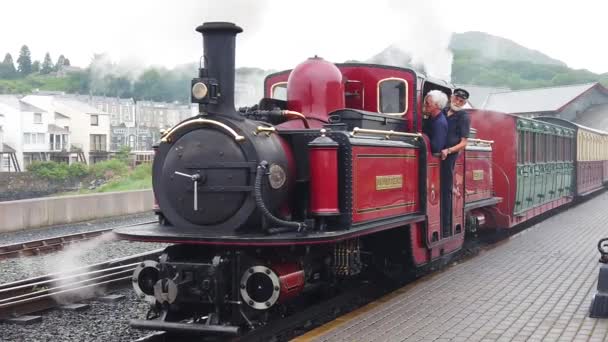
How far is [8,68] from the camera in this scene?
96812mm

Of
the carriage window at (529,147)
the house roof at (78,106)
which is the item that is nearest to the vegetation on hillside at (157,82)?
the house roof at (78,106)

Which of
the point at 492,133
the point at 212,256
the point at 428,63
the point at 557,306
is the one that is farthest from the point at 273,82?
the point at 492,133

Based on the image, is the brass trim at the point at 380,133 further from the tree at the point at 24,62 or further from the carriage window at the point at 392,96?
the tree at the point at 24,62

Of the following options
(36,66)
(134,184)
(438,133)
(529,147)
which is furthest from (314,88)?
(36,66)

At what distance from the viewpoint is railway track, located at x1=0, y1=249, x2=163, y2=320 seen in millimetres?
7570

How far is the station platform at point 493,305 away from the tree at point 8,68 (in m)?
94.0

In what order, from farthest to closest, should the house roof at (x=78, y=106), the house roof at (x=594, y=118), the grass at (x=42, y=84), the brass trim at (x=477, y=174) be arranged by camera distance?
the grass at (x=42, y=84) → the house roof at (x=78, y=106) → the house roof at (x=594, y=118) → the brass trim at (x=477, y=174)

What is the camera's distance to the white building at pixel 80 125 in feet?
190

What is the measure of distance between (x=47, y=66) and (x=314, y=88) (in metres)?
103

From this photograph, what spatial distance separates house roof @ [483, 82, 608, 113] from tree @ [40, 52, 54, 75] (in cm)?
7144

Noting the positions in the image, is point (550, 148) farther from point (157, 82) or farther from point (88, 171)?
point (157, 82)

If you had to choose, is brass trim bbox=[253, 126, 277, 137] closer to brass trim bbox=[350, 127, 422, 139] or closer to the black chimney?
the black chimney

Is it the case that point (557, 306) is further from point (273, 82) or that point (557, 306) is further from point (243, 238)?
point (273, 82)

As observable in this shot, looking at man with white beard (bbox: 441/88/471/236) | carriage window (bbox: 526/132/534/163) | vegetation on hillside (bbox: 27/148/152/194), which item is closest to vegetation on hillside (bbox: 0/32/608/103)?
vegetation on hillside (bbox: 27/148/152/194)
